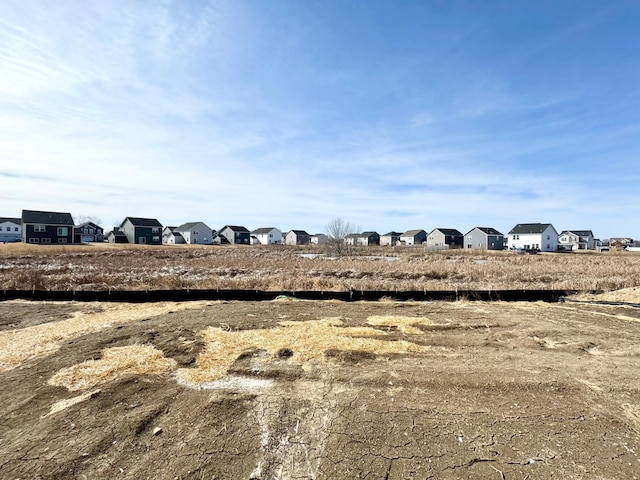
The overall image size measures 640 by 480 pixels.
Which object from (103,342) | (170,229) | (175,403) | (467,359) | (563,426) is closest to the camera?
(563,426)

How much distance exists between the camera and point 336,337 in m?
7.28

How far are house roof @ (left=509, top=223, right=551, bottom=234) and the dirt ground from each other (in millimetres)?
69090

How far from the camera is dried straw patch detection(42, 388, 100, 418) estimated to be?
4.36m

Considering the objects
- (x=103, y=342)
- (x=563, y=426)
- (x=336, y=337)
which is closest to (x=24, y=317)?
(x=103, y=342)

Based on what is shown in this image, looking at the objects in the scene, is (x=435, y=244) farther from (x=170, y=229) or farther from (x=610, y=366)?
(x=610, y=366)

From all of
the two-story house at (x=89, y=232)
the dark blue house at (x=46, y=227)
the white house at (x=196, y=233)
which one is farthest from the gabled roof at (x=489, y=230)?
the two-story house at (x=89, y=232)

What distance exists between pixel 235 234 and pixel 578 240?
293ft

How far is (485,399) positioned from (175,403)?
4.39m

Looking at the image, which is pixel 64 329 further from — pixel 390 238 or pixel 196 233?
pixel 390 238

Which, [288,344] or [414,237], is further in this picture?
[414,237]

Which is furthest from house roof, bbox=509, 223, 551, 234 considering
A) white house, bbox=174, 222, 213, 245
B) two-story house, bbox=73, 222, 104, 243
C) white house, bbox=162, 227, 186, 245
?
two-story house, bbox=73, 222, 104, 243

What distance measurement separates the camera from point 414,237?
→ 8712 centimetres

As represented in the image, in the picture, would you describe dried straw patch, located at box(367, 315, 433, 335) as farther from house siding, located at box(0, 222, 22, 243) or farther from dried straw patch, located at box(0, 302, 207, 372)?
house siding, located at box(0, 222, 22, 243)

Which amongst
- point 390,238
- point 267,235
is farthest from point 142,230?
point 390,238
